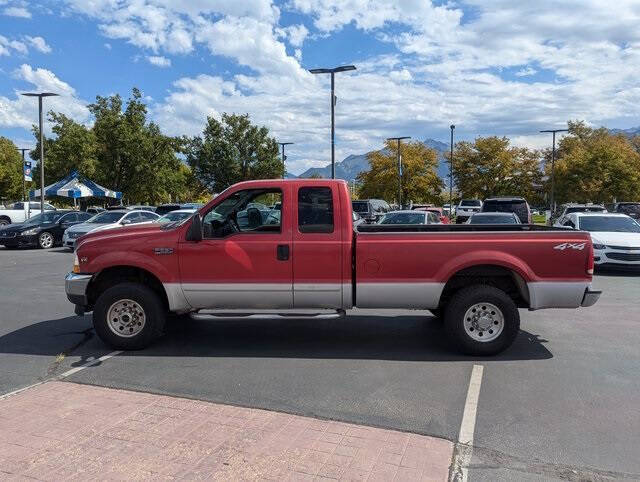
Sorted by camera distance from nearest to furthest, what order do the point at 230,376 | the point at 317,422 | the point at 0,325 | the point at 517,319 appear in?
the point at 317,422
the point at 230,376
the point at 517,319
the point at 0,325

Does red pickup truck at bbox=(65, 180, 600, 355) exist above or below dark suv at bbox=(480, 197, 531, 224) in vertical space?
below

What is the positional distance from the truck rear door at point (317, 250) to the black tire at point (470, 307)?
1262mm

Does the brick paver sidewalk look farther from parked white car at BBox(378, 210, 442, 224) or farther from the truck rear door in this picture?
parked white car at BBox(378, 210, 442, 224)

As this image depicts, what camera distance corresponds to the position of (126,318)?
6523 millimetres

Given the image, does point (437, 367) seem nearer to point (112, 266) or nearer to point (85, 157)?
point (112, 266)

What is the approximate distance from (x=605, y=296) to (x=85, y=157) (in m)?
35.3

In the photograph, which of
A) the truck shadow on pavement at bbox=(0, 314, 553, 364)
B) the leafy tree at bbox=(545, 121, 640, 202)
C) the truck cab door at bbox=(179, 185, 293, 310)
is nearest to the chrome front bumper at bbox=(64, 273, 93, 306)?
the truck shadow on pavement at bbox=(0, 314, 553, 364)

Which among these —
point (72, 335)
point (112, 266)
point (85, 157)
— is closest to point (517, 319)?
point (112, 266)

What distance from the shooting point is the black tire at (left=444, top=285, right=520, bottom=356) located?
20.4 feet

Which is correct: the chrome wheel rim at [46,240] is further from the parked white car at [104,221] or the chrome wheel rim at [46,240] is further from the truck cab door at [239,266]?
the truck cab door at [239,266]

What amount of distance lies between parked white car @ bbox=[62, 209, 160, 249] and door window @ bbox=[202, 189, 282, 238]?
1399 centimetres

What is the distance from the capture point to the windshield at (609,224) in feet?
46.7

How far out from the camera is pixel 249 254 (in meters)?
6.31

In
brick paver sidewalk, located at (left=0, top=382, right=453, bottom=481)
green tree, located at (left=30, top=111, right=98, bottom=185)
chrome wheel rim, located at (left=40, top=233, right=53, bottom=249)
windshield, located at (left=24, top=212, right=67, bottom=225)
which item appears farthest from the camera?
green tree, located at (left=30, top=111, right=98, bottom=185)
